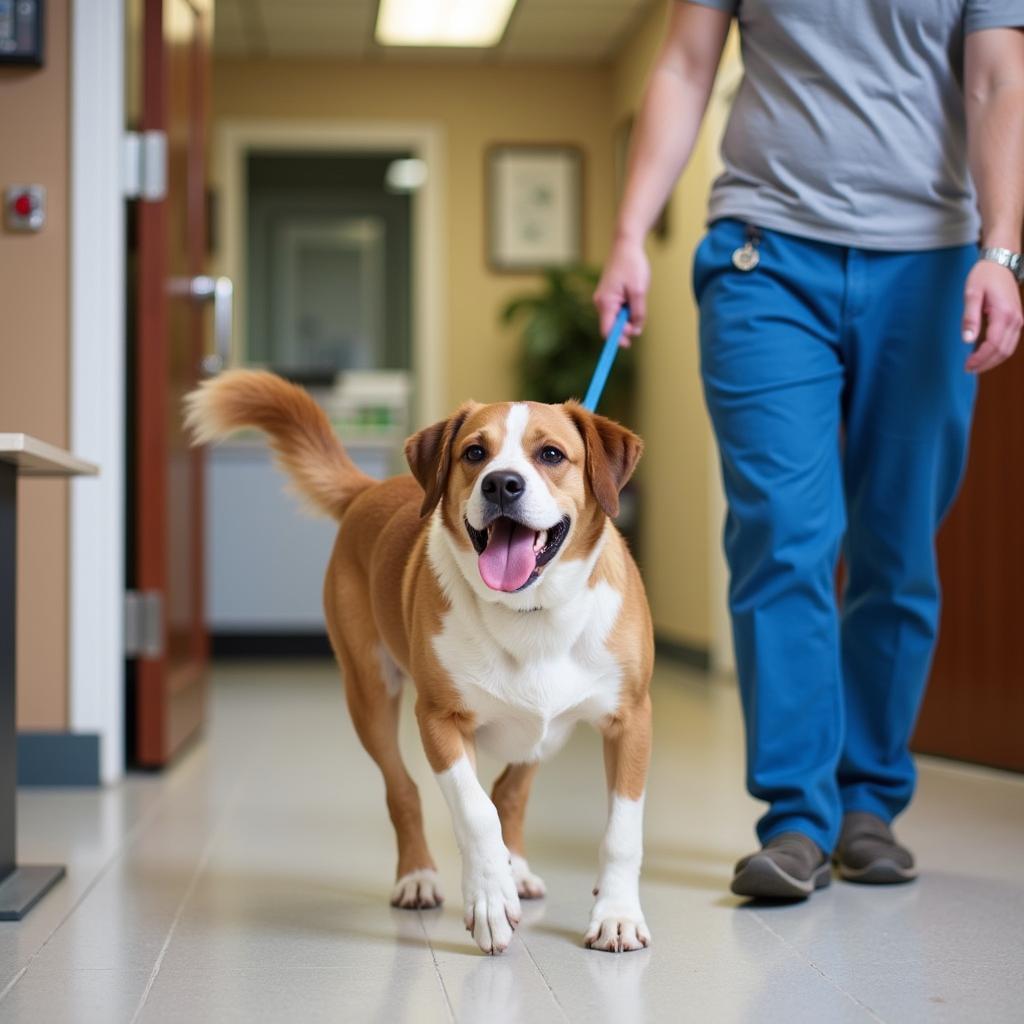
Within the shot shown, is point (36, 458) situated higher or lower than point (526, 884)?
higher

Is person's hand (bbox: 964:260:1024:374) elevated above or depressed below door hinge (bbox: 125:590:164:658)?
above

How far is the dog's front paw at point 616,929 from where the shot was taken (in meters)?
1.82

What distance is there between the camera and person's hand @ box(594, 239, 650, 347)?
7.22 feet

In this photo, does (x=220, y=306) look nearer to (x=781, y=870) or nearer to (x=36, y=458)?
(x=36, y=458)

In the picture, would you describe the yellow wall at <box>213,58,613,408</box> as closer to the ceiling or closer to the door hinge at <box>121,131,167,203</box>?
the ceiling

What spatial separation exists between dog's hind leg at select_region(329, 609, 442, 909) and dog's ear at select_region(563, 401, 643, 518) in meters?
0.52

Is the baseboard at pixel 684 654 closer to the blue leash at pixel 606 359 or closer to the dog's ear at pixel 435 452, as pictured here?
the blue leash at pixel 606 359

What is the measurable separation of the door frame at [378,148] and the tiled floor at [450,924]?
4.48 meters

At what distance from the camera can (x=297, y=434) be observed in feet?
7.76

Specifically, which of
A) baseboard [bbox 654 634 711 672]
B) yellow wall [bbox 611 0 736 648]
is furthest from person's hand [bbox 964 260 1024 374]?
baseboard [bbox 654 634 711 672]

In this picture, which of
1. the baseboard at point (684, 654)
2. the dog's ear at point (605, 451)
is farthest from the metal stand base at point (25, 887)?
the baseboard at point (684, 654)

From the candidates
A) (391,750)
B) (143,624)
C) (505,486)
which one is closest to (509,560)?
(505,486)

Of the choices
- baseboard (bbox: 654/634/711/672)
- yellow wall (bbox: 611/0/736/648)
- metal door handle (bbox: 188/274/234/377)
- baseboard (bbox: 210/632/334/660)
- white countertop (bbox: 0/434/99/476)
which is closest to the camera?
white countertop (bbox: 0/434/99/476)

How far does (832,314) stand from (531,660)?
2.53ft
